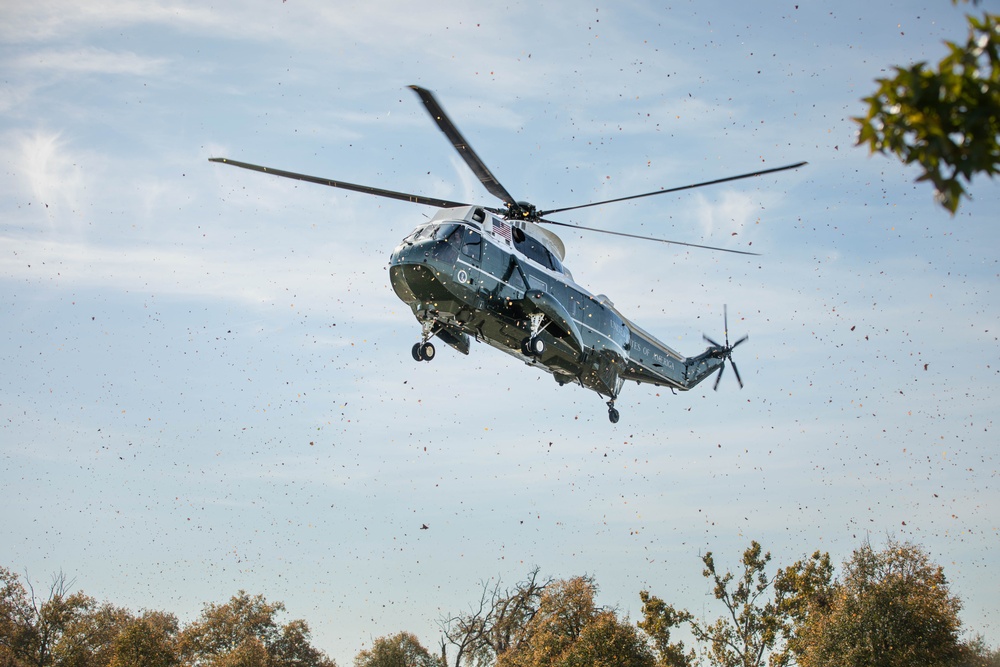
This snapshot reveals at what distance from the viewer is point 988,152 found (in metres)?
7.93

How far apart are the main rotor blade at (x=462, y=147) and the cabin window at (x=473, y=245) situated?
1867mm

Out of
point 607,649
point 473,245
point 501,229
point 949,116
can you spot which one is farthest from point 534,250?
point 607,649

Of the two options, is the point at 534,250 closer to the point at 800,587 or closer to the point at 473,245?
the point at 473,245

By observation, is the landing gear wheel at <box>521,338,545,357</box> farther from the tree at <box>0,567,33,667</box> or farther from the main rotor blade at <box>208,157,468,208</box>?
the tree at <box>0,567,33,667</box>

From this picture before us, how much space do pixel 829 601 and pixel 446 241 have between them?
1440 inches

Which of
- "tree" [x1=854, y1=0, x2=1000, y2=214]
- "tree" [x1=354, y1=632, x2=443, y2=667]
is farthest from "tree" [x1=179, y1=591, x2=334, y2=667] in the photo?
"tree" [x1=854, y1=0, x2=1000, y2=214]

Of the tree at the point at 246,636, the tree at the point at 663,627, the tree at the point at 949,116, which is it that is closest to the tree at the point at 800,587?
the tree at the point at 663,627

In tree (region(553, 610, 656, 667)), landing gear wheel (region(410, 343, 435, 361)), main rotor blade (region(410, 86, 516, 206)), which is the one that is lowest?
tree (region(553, 610, 656, 667))

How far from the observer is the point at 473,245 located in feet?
89.6

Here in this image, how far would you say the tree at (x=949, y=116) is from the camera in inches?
312

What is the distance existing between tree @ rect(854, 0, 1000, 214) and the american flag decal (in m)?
20.4

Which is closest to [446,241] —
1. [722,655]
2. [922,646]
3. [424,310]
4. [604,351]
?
[424,310]

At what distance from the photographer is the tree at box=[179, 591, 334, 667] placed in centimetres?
6656

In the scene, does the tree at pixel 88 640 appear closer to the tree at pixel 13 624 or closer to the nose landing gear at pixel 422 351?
the tree at pixel 13 624
